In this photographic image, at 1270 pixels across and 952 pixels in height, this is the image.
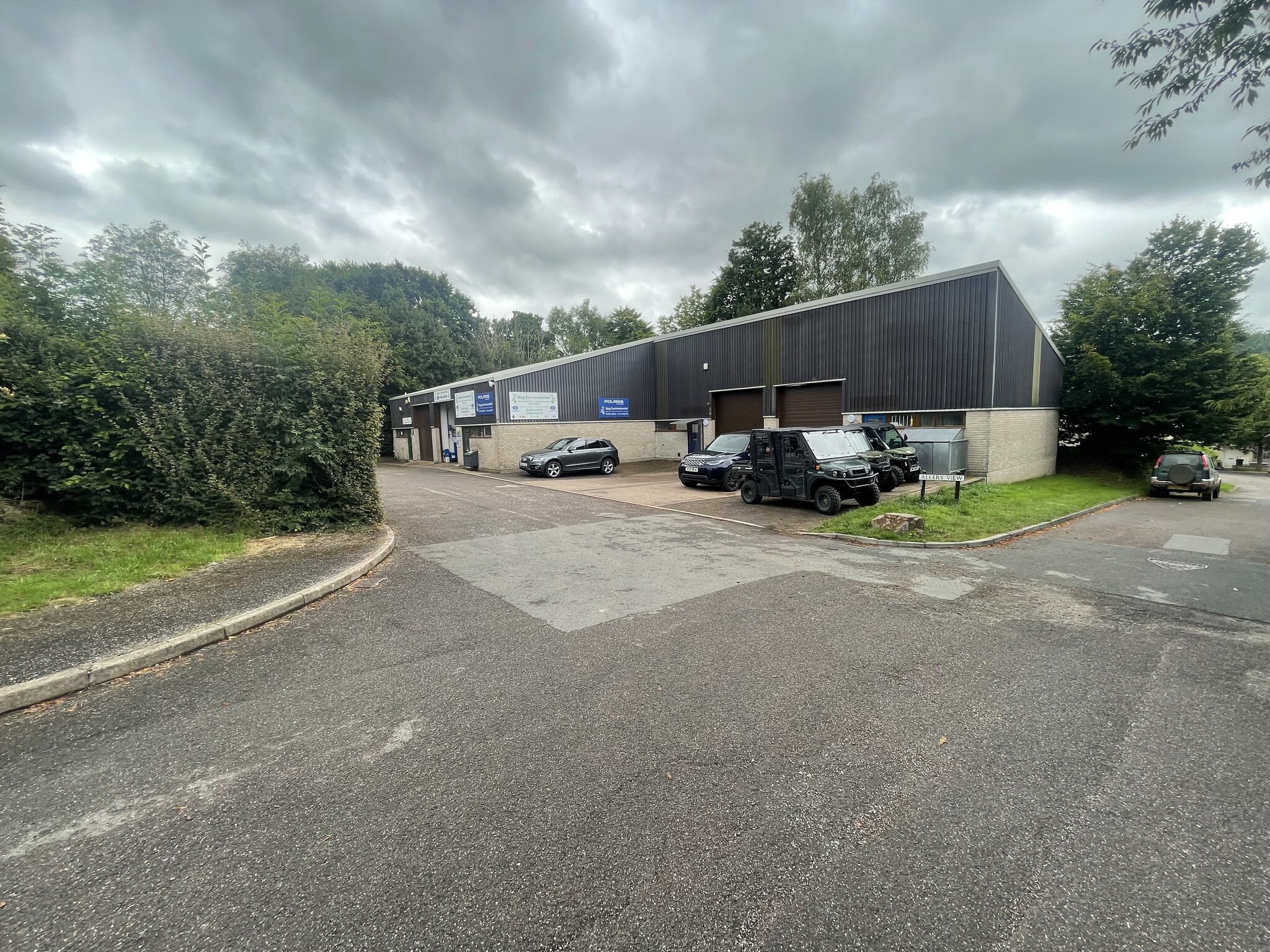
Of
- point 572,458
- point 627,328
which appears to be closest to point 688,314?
point 627,328

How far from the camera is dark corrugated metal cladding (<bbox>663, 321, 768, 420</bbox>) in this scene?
77.7ft

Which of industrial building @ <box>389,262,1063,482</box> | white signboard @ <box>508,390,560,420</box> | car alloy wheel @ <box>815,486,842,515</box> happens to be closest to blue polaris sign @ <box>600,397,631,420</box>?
industrial building @ <box>389,262,1063,482</box>

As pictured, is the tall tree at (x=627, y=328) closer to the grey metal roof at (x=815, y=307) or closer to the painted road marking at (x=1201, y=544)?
the grey metal roof at (x=815, y=307)

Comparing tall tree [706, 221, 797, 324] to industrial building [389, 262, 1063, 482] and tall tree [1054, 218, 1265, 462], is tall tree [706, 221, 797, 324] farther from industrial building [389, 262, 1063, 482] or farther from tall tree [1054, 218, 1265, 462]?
tall tree [1054, 218, 1265, 462]

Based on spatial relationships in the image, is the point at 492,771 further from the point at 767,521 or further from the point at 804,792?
the point at 767,521

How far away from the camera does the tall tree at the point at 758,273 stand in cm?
3609

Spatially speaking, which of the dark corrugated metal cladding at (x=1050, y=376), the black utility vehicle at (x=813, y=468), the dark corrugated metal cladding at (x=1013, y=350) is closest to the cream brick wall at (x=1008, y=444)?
the dark corrugated metal cladding at (x=1013, y=350)

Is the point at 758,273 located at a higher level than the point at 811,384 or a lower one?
higher

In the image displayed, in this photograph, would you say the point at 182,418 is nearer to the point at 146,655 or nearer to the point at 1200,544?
the point at 146,655

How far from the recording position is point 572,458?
72.1 ft

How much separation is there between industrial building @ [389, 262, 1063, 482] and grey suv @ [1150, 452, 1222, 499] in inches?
135

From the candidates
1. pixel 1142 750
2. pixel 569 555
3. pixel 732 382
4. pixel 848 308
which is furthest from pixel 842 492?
pixel 732 382

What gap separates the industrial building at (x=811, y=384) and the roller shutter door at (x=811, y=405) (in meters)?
0.06

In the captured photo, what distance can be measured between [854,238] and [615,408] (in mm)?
17979
